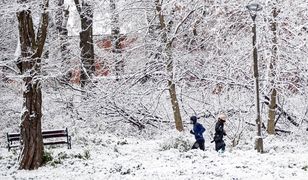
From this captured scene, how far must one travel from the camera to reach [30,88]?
1411 cm

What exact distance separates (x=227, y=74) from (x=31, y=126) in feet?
28.6

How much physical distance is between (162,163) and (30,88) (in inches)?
179

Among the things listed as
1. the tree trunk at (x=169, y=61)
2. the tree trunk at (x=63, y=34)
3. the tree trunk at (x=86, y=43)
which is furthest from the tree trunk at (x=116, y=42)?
the tree trunk at (x=63, y=34)

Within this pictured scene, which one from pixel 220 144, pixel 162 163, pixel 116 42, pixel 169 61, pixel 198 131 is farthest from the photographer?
pixel 116 42

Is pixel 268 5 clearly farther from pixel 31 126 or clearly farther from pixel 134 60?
pixel 31 126

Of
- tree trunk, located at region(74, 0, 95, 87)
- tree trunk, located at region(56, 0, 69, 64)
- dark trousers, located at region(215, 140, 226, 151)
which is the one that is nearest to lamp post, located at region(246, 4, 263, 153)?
dark trousers, located at region(215, 140, 226, 151)

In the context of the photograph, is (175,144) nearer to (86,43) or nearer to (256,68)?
(256,68)

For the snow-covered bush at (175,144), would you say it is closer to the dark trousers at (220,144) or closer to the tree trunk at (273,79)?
the dark trousers at (220,144)

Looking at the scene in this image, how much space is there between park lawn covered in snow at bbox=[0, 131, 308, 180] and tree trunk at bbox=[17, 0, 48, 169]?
0.49 m

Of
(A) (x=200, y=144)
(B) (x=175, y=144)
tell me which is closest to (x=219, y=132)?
(A) (x=200, y=144)

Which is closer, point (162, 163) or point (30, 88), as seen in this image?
Result: point (162, 163)

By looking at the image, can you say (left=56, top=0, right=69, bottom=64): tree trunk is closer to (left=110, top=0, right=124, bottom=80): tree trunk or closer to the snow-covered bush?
(left=110, top=0, right=124, bottom=80): tree trunk

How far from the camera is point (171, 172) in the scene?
11.5 meters

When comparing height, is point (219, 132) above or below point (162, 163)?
above
